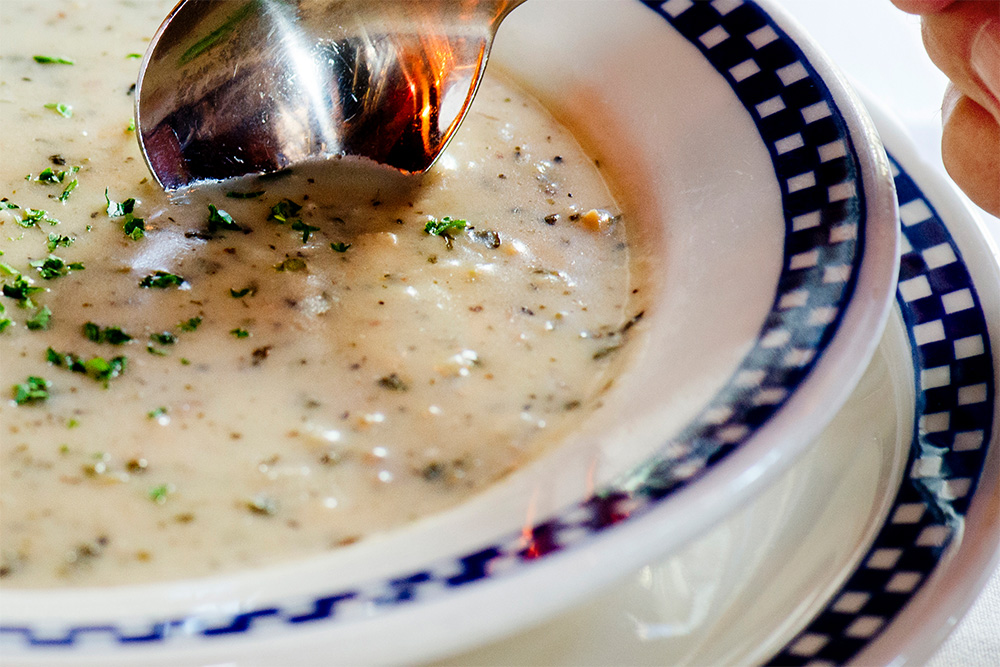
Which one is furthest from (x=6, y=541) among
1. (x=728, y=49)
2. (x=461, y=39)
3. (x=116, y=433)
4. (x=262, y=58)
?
(x=728, y=49)

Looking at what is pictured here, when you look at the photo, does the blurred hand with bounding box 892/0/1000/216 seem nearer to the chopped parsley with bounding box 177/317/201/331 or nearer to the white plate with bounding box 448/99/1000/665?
the white plate with bounding box 448/99/1000/665

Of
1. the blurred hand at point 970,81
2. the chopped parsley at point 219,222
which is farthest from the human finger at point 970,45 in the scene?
the chopped parsley at point 219,222

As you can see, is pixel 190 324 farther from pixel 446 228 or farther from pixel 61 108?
pixel 61 108

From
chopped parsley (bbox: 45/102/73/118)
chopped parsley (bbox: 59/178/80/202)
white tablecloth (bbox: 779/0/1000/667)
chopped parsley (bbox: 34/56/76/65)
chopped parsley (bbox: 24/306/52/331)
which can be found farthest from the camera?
white tablecloth (bbox: 779/0/1000/667)

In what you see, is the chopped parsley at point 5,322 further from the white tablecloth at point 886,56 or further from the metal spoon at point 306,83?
the white tablecloth at point 886,56

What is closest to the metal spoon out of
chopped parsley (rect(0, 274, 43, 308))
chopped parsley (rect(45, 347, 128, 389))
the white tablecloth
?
chopped parsley (rect(0, 274, 43, 308))

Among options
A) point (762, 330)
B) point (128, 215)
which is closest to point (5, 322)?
point (128, 215)

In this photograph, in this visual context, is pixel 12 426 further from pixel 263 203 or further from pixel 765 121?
pixel 765 121
